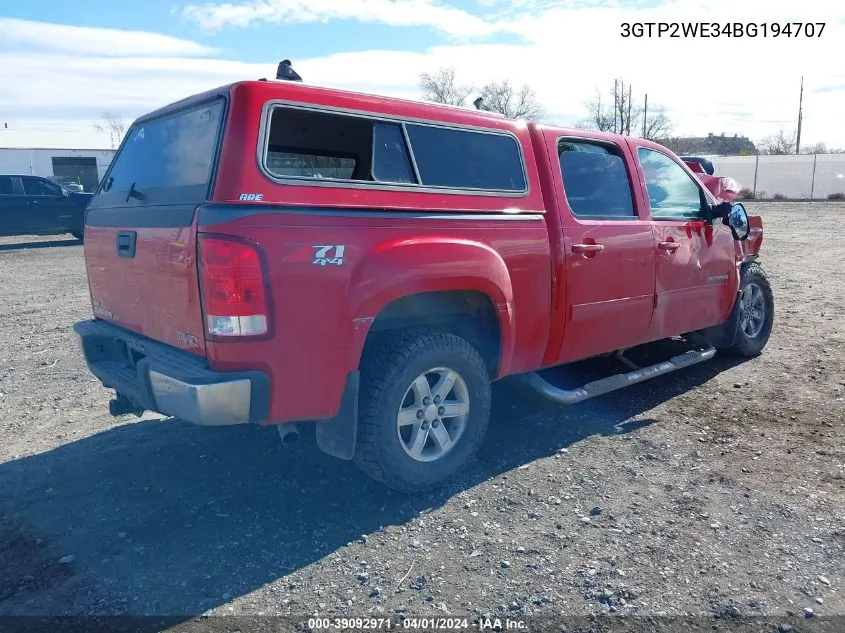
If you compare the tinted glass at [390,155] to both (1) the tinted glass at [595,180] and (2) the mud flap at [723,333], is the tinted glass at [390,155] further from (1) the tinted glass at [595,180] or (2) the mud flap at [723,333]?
(2) the mud flap at [723,333]

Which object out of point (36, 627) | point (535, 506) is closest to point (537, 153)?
point (535, 506)

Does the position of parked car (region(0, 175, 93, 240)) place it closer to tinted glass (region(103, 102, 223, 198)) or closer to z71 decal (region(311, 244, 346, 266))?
tinted glass (region(103, 102, 223, 198))

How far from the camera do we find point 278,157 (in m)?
3.47

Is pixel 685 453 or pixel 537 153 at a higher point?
pixel 537 153

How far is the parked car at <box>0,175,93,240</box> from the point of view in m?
16.1

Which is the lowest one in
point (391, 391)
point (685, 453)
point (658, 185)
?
point (685, 453)

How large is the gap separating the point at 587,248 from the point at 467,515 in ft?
5.93

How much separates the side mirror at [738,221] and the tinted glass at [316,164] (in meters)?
3.42

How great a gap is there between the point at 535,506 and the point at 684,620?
3.35ft

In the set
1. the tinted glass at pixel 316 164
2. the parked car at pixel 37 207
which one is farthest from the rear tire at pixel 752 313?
the parked car at pixel 37 207

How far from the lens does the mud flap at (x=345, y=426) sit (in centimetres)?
322

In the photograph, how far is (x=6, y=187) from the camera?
1617 centimetres

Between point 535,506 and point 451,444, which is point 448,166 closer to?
point 451,444

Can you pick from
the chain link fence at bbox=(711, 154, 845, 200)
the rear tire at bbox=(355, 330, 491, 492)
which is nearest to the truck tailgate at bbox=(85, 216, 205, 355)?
the rear tire at bbox=(355, 330, 491, 492)
